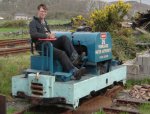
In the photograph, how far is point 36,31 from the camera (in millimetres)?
6691

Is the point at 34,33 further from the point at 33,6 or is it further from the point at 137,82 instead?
the point at 33,6

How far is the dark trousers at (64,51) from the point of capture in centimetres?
670

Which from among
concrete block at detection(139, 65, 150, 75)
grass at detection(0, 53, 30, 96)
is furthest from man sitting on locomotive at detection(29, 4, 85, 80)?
concrete block at detection(139, 65, 150, 75)

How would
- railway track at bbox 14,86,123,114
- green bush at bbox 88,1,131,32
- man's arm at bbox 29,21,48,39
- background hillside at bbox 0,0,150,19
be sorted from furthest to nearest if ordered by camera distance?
background hillside at bbox 0,0,150,19 → green bush at bbox 88,1,131,32 → railway track at bbox 14,86,123,114 → man's arm at bbox 29,21,48,39

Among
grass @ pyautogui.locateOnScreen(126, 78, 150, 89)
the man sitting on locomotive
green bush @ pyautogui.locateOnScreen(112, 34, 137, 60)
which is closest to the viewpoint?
the man sitting on locomotive

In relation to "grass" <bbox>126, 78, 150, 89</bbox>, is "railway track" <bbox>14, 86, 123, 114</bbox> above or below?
below

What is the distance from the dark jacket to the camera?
6.59m

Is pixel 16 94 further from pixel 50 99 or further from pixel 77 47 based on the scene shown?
pixel 77 47

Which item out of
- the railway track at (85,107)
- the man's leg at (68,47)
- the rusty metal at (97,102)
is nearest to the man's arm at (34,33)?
the man's leg at (68,47)

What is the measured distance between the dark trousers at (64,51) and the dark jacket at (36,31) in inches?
13.8

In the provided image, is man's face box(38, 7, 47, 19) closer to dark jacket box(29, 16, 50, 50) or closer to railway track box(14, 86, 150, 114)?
dark jacket box(29, 16, 50, 50)

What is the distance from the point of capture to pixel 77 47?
7.54 m

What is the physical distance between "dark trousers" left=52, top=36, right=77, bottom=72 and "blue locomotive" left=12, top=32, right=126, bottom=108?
0.47ft

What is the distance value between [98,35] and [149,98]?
1.80 meters
